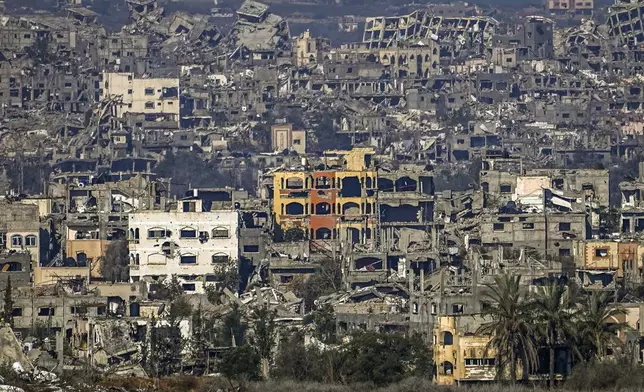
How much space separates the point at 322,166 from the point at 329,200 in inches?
73.8

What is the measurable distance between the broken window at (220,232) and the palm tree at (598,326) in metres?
24.5

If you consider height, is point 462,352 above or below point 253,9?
below

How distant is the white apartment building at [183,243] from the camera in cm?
7850

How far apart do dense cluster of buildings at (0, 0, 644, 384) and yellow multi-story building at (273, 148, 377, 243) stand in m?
0.08

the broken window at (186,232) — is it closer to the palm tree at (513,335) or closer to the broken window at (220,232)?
the broken window at (220,232)

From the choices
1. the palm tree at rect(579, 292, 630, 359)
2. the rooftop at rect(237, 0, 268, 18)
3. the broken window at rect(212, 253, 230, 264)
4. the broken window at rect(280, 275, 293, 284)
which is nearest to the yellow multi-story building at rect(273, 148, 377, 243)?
the broken window at rect(212, 253, 230, 264)

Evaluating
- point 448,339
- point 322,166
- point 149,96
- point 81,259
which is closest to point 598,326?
point 448,339

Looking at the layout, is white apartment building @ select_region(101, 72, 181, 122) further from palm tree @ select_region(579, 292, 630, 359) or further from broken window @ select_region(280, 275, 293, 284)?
palm tree @ select_region(579, 292, 630, 359)

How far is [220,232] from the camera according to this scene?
79625 millimetres

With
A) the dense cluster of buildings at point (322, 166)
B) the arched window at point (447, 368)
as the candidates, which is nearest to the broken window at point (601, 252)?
the dense cluster of buildings at point (322, 166)

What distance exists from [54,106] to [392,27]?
38480mm

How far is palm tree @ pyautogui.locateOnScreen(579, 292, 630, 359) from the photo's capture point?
54.1m

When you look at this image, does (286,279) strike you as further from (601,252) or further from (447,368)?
(447,368)

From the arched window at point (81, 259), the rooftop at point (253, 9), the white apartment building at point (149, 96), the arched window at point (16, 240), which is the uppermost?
the rooftop at point (253, 9)
